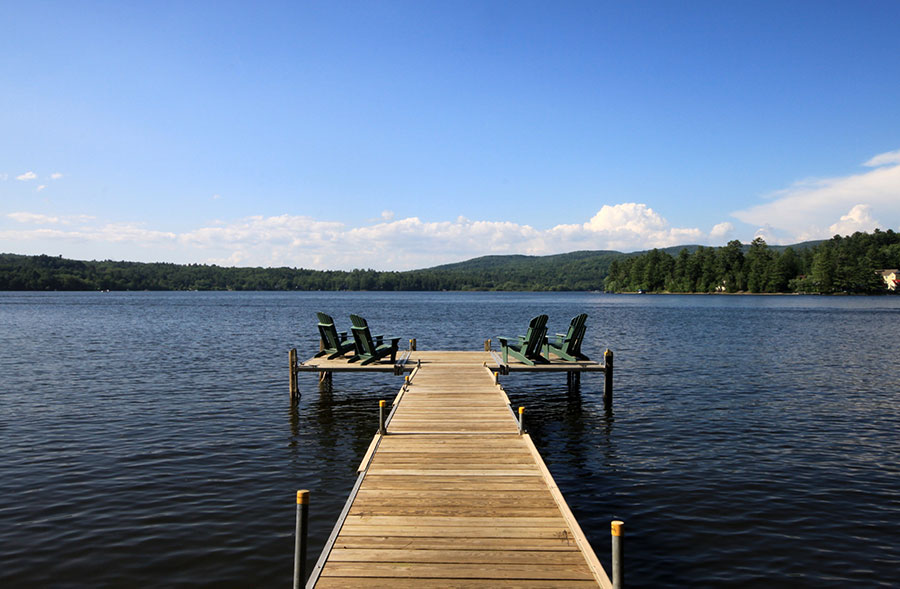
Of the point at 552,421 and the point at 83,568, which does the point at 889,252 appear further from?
the point at 83,568

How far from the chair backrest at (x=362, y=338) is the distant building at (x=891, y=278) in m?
160

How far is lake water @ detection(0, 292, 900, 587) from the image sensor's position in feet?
22.7

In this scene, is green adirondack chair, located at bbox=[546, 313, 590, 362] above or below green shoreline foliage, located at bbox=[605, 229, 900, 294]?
below

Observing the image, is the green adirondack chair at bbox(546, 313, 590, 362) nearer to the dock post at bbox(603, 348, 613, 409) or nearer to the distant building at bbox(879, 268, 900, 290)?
the dock post at bbox(603, 348, 613, 409)

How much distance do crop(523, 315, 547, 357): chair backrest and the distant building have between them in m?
157

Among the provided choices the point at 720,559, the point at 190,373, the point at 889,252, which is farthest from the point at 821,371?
the point at 889,252

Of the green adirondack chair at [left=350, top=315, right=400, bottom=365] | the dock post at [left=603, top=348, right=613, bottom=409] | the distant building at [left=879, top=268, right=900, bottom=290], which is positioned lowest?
the dock post at [left=603, top=348, right=613, bottom=409]

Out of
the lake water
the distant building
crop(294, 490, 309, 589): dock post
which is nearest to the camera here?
crop(294, 490, 309, 589): dock post

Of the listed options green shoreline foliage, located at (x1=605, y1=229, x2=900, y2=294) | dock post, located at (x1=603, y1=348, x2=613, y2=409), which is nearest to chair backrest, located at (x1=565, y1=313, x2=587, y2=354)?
dock post, located at (x1=603, y1=348, x2=613, y2=409)

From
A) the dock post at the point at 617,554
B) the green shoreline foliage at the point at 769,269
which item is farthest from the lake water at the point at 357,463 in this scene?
the green shoreline foliage at the point at 769,269

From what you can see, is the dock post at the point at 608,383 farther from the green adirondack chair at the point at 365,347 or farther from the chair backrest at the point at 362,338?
the chair backrest at the point at 362,338

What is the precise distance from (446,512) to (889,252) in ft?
603

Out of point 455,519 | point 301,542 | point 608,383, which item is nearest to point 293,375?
point 608,383

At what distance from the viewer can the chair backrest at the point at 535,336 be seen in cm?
1570
